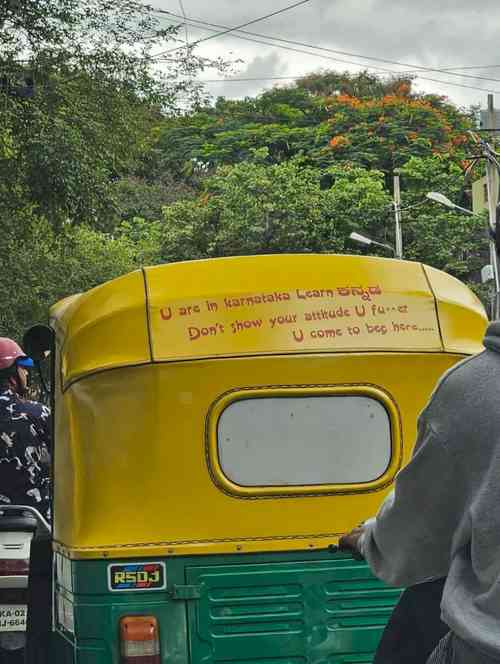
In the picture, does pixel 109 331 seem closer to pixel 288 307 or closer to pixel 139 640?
pixel 288 307

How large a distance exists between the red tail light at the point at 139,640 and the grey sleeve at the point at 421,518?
210 centimetres

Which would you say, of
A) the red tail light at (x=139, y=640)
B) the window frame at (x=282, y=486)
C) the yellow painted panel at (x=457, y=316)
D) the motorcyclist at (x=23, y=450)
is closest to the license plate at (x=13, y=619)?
the motorcyclist at (x=23, y=450)

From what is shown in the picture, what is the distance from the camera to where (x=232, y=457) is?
4555mm

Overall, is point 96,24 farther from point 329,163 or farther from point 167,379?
point 329,163

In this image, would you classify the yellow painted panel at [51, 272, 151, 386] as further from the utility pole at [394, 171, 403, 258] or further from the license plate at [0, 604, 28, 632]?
the utility pole at [394, 171, 403, 258]

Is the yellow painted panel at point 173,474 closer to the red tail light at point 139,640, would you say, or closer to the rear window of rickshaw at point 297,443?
the rear window of rickshaw at point 297,443

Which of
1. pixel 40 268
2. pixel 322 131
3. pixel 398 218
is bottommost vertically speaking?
pixel 40 268

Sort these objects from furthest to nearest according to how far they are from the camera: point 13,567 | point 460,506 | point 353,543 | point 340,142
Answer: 1. point 340,142
2. point 13,567
3. point 353,543
4. point 460,506

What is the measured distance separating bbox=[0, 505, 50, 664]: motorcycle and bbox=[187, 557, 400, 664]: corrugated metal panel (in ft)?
4.15

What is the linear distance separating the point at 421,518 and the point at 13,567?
11.8 ft

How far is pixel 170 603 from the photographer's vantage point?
438cm

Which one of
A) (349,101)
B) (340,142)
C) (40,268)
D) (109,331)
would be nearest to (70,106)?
(40,268)

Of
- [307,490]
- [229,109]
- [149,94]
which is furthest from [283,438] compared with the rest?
[229,109]

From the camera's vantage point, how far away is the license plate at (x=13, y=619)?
18.2 feet
